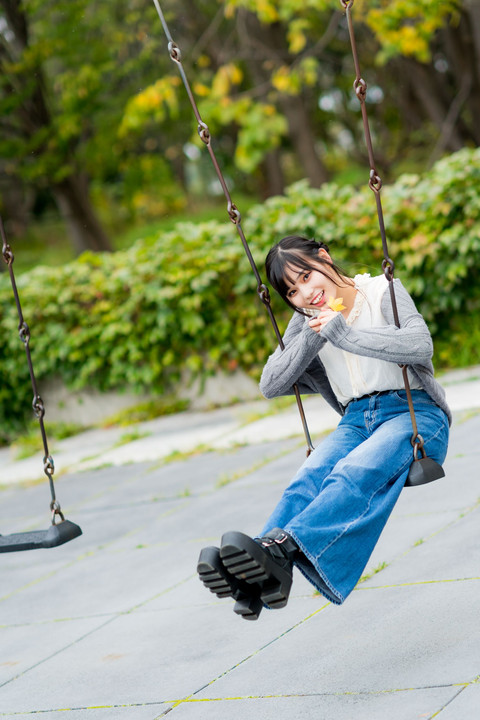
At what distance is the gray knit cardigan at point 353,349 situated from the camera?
303cm

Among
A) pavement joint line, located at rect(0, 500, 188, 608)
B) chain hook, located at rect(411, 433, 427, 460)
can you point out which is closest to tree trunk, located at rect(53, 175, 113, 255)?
pavement joint line, located at rect(0, 500, 188, 608)

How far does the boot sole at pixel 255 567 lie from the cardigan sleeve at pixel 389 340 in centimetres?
76

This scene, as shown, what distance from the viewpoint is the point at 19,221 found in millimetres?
24484

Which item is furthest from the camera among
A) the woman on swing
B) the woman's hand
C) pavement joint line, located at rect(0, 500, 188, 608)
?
pavement joint line, located at rect(0, 500, 188, 608)

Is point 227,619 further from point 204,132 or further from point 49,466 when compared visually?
point 204,132

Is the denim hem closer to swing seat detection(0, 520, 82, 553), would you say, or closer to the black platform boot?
the black platform boot

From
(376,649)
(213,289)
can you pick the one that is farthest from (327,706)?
(213,289)

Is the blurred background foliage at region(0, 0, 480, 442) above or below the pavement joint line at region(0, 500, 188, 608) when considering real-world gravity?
above

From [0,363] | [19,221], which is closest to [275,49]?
[0,363]

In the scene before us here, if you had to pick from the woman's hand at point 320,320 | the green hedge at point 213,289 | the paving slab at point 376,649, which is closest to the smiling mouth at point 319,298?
the woman's hand at point 320,320

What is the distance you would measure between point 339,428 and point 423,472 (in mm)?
448

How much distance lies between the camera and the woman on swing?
9.06 ft

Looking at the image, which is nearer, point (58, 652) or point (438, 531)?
point (58, 652)

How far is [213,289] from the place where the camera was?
823 cm
